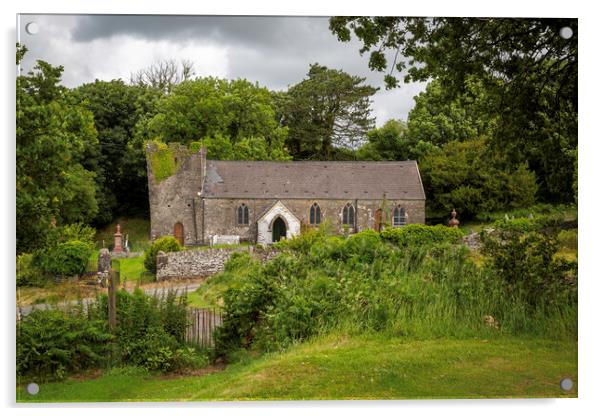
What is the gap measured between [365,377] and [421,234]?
163 centimetres

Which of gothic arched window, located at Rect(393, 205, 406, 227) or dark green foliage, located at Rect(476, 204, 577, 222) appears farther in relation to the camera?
gothic arched window, located at Rect(393, 205, 406, 227)

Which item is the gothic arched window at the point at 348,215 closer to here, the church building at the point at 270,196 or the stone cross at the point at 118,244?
the church building at the point at 270,196

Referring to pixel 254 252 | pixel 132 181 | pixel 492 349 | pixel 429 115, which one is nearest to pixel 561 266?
pixel 492 349

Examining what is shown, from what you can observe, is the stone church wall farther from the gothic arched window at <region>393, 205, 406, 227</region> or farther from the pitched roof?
the gothic arched window at <region>393, 205, 406, 227</region>

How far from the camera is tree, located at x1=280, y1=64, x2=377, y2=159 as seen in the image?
620 cm

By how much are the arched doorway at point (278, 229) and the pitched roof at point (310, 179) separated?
254 millimetres

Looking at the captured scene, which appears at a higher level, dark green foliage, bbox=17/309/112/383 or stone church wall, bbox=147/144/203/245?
stone church wall, bbox=147/144/203/245

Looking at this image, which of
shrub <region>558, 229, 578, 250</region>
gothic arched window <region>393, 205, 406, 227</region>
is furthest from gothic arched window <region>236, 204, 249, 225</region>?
shrub <region>558, 229, 578, 250</region>

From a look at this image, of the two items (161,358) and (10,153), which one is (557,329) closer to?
(161,358)

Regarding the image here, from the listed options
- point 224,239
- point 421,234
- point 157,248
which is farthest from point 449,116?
point 157,248

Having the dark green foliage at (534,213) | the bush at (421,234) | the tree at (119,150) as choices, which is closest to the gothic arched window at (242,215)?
the tree at (119,150)

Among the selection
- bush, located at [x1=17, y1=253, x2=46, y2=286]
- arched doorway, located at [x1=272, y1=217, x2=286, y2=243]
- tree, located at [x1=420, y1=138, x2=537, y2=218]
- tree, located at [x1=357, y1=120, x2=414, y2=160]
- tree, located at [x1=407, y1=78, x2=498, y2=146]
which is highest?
tree, located at [x1=407, y1=78, x2=498, y2=146]

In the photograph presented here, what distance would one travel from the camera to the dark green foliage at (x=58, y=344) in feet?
18.4

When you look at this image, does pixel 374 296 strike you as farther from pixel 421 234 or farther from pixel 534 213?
pixel 534 213
